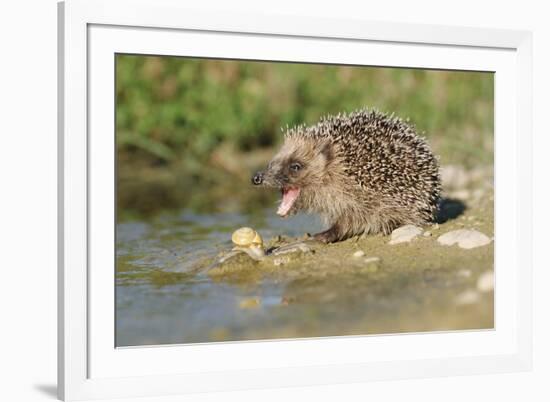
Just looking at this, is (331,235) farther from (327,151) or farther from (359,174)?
(327,151)

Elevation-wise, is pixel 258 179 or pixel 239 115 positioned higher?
pixel 239 115

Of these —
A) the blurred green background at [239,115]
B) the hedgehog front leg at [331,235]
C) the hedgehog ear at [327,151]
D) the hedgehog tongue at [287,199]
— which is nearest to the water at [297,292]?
the hedgehog front leg at [331,235]

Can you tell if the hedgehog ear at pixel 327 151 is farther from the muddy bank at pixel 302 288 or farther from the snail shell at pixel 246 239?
the snail shell at pixel 246 239

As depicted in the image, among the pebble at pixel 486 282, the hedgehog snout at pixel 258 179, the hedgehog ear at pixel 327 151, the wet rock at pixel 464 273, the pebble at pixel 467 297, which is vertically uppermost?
the hedgehog ear at pixel 327 151

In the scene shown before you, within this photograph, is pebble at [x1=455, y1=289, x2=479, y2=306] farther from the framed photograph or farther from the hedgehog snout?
the hedgehog snout

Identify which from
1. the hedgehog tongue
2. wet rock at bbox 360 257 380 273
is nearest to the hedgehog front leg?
the hedgehog tongue

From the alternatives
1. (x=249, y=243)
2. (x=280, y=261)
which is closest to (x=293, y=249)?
(x=280, y=261)
